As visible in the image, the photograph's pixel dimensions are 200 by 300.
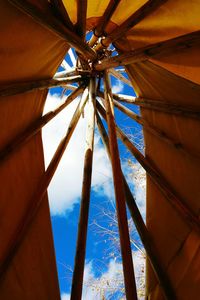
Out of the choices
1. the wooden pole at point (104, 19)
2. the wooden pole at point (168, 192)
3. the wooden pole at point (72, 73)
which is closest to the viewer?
the wooden pole at point (168, 192)

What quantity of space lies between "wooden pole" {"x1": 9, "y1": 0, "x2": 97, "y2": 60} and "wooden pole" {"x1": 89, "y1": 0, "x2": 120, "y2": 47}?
625 millimetres

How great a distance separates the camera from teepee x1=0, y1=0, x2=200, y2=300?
346cm

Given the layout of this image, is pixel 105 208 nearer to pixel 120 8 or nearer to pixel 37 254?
pixel 37 254

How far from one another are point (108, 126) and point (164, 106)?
1438 millimetres

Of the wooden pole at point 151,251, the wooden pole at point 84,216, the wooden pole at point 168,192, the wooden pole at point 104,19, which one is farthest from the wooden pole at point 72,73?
the wooden pole at point 151,251

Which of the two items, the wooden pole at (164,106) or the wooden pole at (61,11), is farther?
the wooden pole at (164,106)

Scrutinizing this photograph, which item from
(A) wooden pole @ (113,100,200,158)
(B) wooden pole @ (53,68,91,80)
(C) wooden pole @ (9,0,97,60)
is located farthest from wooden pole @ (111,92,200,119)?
(C) wooden pole @ (9,0,97,60)

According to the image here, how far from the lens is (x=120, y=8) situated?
4.37 m

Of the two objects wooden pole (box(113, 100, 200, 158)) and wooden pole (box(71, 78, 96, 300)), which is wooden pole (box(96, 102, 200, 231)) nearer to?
wooden pole (box(113, 100, 200, 158))

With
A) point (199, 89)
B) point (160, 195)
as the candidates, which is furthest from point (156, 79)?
point (160, 195)

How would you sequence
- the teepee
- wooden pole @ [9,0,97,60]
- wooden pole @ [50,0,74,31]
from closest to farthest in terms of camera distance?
wooden pole @ [9,0,97,60]
the teepee
wooden pole @ [50,0,74,31]

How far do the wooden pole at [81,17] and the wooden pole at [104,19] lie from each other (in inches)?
21.9

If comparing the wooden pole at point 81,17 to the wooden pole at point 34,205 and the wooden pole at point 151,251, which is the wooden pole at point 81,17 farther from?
the wooden pole at point 151,251

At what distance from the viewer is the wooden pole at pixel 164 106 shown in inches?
179
